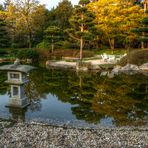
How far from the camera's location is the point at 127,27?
28141mm

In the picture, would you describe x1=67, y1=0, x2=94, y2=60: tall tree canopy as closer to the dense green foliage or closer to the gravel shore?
the dense green foliage

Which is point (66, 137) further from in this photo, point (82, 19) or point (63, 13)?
point (63, 13)

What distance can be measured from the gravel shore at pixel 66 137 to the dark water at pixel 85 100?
1.28m

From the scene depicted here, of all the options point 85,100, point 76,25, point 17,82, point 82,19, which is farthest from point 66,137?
point 76,25

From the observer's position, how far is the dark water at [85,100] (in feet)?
29.5

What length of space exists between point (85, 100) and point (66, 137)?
5.18m

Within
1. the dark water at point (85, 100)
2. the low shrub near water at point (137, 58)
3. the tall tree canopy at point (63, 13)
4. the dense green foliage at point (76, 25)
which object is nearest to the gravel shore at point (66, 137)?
the dark water at point (85, 100)

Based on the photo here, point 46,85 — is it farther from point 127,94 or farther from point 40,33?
point 40,33

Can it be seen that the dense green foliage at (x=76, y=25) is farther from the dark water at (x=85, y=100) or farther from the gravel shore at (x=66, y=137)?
the gravel shore at (x=66, y=137)

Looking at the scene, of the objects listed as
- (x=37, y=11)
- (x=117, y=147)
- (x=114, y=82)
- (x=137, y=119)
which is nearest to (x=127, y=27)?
(x=37, y=11)

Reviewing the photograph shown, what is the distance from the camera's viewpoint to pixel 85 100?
38.3 ft

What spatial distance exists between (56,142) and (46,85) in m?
8.90

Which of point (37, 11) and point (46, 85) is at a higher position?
point (37, 11)

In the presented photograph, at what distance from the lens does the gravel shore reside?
19.9 ft
